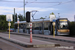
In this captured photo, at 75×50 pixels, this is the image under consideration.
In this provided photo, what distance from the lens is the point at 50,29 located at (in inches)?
1426

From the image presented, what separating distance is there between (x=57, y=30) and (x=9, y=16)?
11.6m

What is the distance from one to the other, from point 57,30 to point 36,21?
29.3 ft

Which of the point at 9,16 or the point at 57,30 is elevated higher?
the point at 9,16

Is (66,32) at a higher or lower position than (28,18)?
lower

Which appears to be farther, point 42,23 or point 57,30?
point 42,23

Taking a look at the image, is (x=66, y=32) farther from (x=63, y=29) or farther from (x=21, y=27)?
(x=21, y=27)

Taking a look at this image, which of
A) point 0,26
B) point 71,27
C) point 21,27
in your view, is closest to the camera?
point 71,27

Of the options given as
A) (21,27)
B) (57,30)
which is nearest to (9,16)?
(57,30)

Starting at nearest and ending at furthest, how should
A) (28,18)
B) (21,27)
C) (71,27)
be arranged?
(28,18)
(71,27)
(21,27)

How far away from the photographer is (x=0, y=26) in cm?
8962

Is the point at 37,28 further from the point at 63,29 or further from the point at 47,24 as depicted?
the point at 63,29

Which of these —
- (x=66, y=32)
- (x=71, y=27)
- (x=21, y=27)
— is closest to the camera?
(x=66, y=32)

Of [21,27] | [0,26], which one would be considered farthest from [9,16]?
[0,26]

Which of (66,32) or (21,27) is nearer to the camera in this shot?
(66,32)
